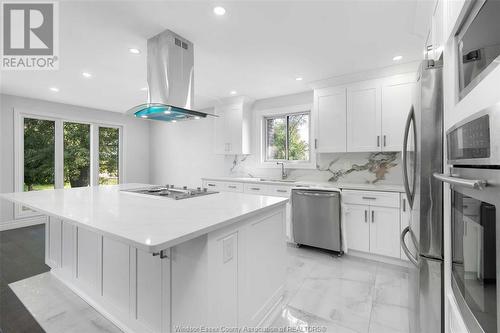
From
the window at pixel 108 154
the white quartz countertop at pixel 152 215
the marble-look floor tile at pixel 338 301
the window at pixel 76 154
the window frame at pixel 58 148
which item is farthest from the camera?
the window at pixel 108 154

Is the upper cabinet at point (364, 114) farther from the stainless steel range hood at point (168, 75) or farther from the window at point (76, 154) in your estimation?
the window at point (76, 154)

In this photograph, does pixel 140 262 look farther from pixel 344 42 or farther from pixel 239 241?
pixel 344 42

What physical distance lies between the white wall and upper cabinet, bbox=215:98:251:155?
2817mm

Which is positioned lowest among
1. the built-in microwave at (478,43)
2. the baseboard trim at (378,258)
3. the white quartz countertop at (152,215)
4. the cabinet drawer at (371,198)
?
the baseboard trim at (378,258)

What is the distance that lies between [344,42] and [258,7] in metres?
1.05

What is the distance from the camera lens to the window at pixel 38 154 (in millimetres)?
4488

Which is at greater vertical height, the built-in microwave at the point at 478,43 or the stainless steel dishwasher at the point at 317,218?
the built-in microwave at the point at 478,43

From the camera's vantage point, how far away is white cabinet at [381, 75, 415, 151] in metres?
2.91

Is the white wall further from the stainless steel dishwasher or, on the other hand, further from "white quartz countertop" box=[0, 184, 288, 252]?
the stainless steel dishwasher

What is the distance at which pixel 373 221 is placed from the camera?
2906 mm

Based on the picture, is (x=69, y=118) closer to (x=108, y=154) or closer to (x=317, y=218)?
(x=108, y=154)

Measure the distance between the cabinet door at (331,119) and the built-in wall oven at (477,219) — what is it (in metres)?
2.50

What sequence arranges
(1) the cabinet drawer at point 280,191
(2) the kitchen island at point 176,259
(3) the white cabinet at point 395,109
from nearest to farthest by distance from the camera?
1. (2) the kitchen island at point 176,259
2. (3) the white cabinet at point 395,109
3. (1) the cabinet drawer at point 280,191

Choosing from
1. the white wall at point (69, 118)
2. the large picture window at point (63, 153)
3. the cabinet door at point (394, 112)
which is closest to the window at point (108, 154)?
the large picture window at point (63, 153)
